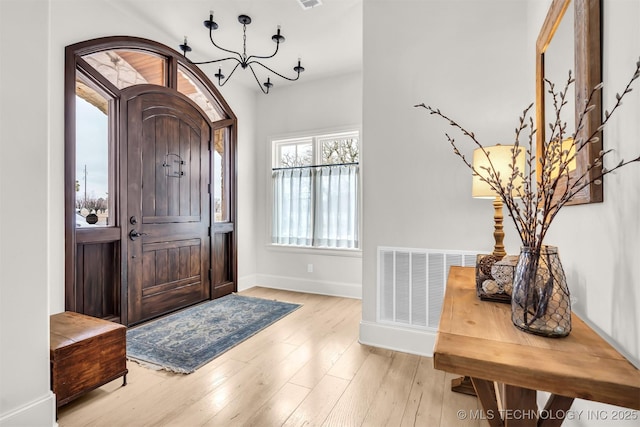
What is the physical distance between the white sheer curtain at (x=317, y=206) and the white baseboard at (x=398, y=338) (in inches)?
64.1

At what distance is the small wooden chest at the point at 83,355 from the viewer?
1.75m

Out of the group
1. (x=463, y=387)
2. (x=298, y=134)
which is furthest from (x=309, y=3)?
(x=463, y=387)

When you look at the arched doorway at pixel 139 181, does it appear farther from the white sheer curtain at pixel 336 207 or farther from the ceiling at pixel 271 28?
the white sheer curtain at pixel 336 207

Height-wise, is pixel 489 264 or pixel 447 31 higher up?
pixel 447 31

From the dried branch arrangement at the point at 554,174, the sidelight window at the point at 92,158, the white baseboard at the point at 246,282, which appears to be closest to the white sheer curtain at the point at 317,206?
the white baseboard at the point at 246,282

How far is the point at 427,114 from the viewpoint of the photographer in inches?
99.3

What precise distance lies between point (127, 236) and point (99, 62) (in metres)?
1.59

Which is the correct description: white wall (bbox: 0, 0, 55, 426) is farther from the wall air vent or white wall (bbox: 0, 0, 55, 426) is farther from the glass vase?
the glass vase

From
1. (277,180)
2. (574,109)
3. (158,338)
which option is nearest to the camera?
(574,109)

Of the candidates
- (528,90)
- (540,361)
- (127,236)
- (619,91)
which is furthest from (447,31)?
(127,236)

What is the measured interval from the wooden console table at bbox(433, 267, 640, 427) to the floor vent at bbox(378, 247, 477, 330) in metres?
1.40

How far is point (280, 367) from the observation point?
232 centimetres

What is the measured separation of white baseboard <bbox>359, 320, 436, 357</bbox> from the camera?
2.50 meters

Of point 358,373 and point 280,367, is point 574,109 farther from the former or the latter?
point 280,367
